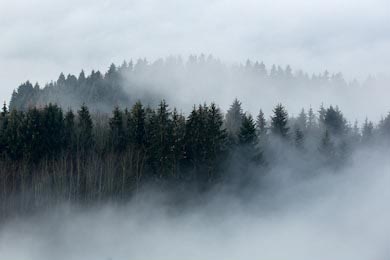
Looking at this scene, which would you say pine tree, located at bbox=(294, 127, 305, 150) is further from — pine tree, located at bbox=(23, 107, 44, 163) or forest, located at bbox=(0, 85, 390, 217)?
pine tree, located at bbox=(23, 107, 44, 163)

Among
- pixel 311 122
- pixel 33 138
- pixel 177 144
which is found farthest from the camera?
pixel 311 122

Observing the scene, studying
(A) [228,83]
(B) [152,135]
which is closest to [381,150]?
(B) [152,135]

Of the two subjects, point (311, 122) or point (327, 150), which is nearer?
point (327, 150)

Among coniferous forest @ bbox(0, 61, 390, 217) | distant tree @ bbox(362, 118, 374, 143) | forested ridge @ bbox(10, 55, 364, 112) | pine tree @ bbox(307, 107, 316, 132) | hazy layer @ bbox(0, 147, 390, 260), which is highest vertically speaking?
forested ridge @ bbox(10, 55, 364, 112)

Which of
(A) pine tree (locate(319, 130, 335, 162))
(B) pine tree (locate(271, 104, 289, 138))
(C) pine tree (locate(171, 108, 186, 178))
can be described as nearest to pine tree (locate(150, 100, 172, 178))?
(C) pine tree (locate(171, 108, 186, 178))

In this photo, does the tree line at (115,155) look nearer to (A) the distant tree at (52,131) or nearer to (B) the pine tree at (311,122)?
(A) the distant tree at (52,131)

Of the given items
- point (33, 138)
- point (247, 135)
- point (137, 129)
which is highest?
point (137, 129)

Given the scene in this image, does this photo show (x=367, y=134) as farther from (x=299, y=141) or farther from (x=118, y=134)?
(x=118, y=134)

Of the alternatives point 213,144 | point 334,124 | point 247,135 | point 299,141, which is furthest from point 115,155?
point 334,124

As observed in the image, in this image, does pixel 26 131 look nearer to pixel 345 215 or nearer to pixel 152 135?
pixel 152 135

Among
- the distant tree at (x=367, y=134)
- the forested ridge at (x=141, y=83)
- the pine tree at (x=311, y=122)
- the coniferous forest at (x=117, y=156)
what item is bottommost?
the coniferous forest at (x=117, y=156)

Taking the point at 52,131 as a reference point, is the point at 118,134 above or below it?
below

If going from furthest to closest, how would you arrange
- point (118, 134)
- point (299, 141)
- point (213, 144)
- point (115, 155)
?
point (299, 141) → point (118, 134) → point (213, 144) → point (115, 155)

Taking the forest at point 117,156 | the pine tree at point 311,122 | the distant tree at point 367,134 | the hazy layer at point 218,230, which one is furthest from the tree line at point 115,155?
the pine tree at point 311,122
